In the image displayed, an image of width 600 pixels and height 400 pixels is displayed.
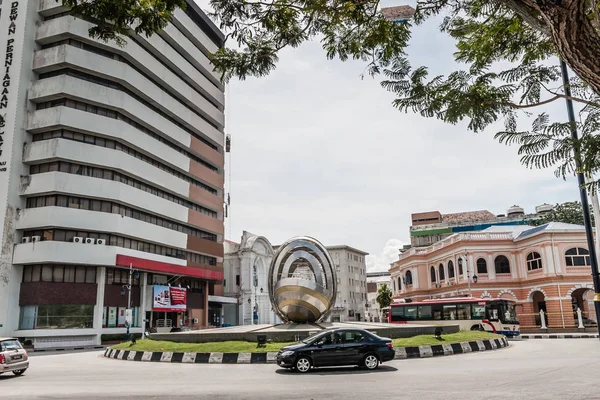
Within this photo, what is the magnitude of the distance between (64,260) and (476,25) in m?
36.1

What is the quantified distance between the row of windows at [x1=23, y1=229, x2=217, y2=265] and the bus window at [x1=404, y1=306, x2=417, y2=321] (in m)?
24.2

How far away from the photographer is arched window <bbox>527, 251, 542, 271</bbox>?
42.7 metres

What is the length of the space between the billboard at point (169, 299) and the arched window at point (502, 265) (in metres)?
31.0

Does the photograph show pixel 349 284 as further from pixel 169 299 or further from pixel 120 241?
pixel 120 241

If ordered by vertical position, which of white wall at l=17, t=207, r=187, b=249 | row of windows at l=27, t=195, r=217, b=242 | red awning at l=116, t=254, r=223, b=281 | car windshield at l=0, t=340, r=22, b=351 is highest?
row of windows at l=27, t=195, r=217, b=242

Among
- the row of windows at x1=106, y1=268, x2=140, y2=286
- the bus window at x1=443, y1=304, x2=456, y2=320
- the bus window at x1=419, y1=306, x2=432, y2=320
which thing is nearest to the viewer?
the bus window at x1=443, y1=304, x2=456, y2=320

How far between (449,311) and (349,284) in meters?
59.8

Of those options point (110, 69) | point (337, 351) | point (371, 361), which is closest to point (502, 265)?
point (371, 361)

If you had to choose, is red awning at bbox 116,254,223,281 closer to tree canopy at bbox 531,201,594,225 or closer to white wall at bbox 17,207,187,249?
white wall at bbox 17,207,187,249

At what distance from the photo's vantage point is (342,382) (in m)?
11.4

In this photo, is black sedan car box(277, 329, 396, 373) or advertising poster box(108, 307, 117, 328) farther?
advertising poster box(108, 307, 117, 328)

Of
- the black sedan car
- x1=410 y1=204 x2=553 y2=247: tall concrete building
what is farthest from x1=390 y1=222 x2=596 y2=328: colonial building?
the black sedan car

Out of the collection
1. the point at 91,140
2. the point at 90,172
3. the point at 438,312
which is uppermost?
the point at 91,140

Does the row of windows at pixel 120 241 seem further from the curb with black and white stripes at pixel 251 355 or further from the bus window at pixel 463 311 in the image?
the bus window at pixel 463 311
